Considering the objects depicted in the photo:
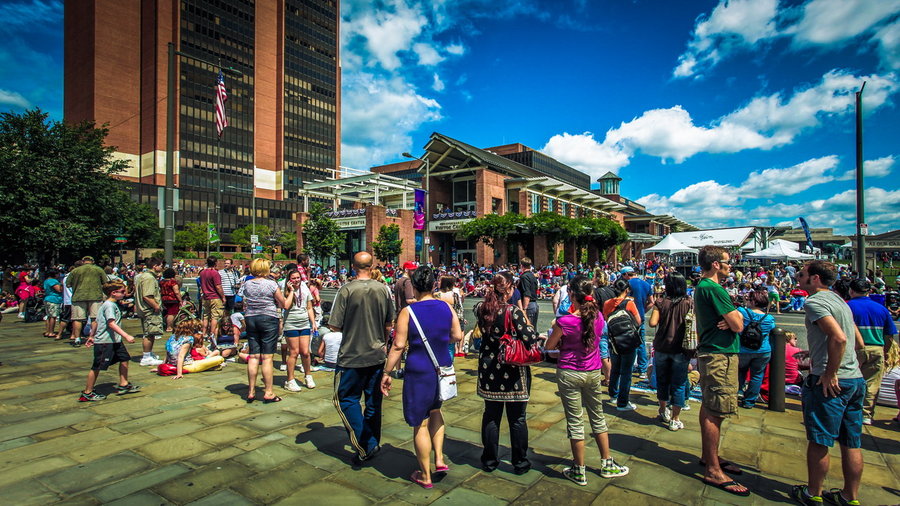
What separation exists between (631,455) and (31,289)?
17.7m

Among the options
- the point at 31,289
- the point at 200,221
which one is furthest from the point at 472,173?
the point at 200,221

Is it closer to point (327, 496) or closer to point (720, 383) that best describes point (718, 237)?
point (720, 383)

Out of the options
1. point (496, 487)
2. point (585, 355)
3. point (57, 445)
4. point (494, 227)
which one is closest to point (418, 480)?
point (496, 487)

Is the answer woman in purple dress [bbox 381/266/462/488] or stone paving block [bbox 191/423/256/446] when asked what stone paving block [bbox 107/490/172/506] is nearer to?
stone paving block [bbox 191/423/256/446]

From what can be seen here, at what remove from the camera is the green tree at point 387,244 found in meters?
34.4

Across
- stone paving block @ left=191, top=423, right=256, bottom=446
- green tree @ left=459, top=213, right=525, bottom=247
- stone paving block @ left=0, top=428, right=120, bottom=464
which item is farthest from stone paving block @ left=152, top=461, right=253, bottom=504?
green tree @ left=459, top=213, right=525, bottom=247

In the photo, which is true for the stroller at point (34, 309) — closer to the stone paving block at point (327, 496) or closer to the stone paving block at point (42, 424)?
the stone paving block at point (42, 424)

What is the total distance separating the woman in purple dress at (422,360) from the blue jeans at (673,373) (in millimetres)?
2610

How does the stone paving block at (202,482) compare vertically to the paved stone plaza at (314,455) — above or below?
above

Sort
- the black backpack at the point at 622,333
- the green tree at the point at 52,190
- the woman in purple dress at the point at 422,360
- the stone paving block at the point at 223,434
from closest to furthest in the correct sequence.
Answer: the woman in purple dress at the point at 422,360
the stone paving block at the point at 223,434
the black backpack at the point at 622,333
the green tree at the point at 52,190

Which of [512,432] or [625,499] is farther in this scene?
[512,432]

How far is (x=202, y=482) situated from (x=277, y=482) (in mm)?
589

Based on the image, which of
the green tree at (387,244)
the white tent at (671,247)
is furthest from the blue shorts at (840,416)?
the green tree at (387,244)

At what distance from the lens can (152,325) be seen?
295 inches
